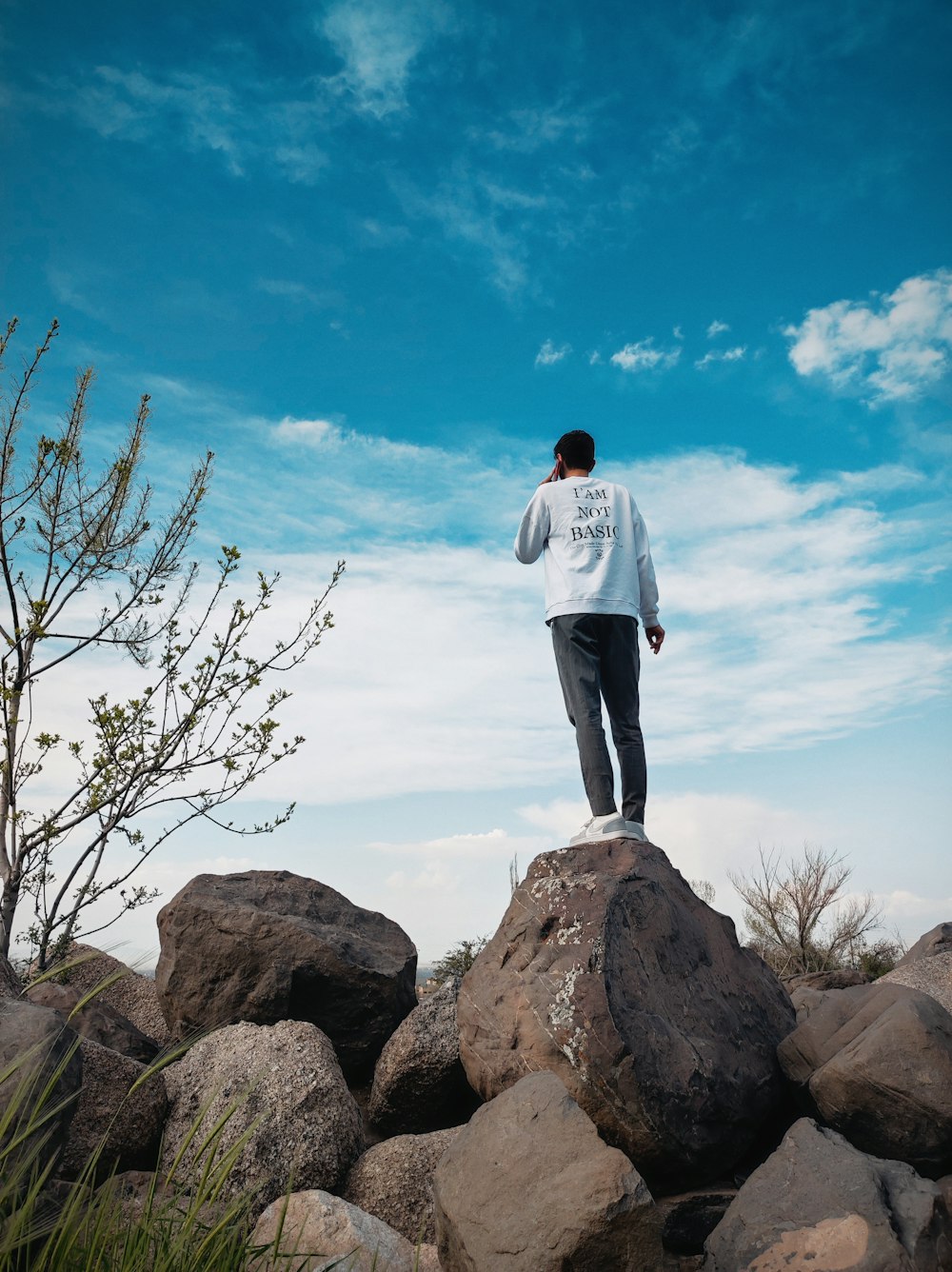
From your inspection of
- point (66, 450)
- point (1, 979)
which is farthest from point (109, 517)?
point (1, 979)

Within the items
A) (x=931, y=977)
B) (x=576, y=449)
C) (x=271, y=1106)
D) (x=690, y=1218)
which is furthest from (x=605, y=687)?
(x=931, y=977)

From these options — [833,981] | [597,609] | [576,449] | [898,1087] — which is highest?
[576,449]

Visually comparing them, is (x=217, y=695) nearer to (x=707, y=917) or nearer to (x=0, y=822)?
(x=0, y=822)

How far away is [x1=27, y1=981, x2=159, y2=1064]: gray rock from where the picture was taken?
5.67 meters

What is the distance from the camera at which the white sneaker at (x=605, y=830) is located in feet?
18.9

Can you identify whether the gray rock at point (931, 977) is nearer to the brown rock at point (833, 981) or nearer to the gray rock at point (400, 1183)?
the brown rock at point (833, 981)

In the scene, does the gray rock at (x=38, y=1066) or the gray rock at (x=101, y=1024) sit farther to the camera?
the gray rock at (x=101, y=1024)

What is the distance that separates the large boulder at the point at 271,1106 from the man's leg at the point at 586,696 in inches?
82.5

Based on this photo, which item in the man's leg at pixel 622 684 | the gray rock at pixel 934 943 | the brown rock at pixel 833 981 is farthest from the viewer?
the gray rock at pixel 934 943

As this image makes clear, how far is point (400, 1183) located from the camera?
4539mm

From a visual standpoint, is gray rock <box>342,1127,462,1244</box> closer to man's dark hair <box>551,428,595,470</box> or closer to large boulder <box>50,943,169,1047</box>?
large boulder <box>50,943,169,1047</box>

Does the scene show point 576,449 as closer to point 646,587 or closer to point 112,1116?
point 646,587

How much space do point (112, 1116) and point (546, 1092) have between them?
211 centimetres

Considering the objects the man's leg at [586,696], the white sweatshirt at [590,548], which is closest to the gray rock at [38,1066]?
the man's leg at [586,696]
